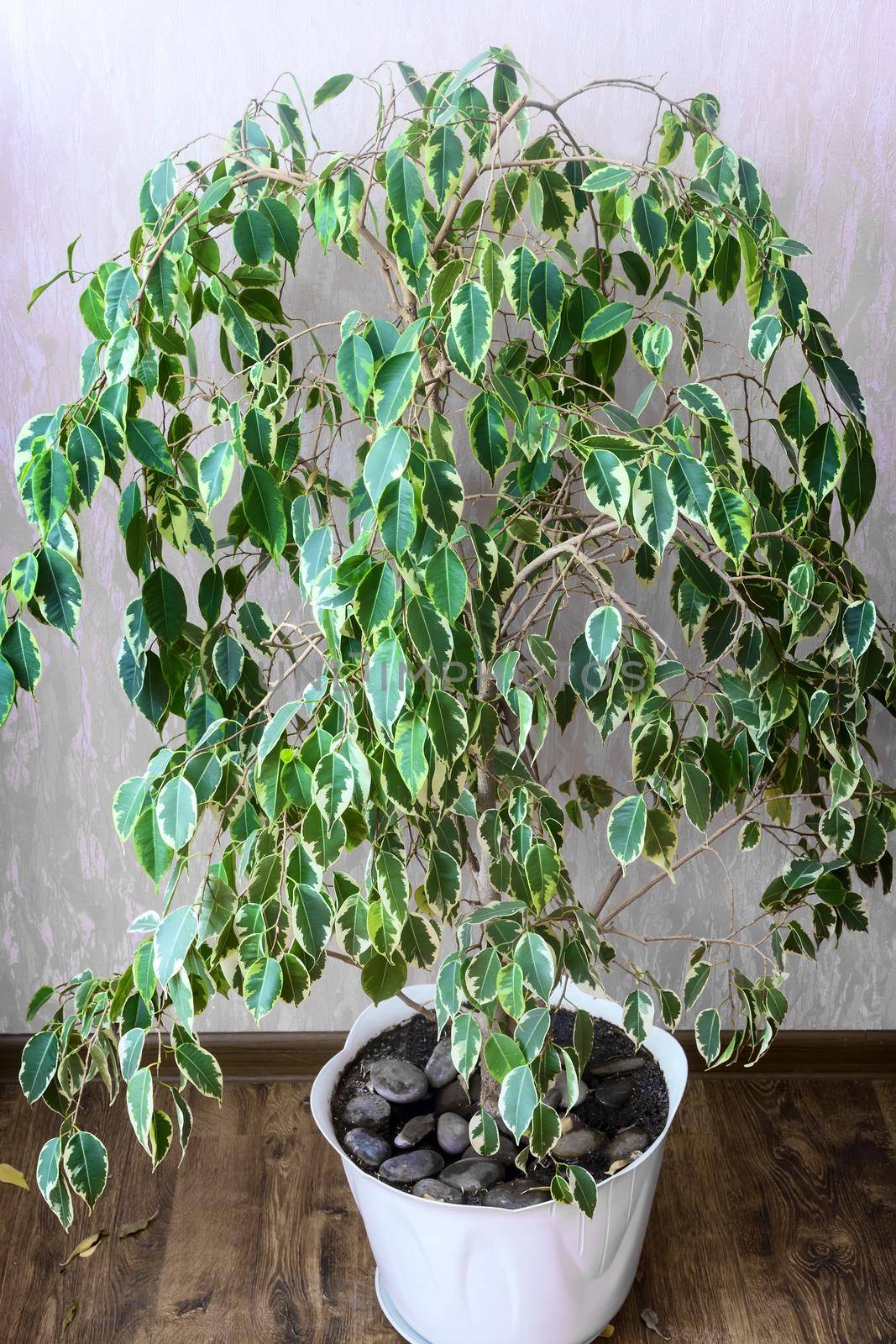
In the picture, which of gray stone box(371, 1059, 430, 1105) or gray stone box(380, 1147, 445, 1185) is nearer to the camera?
gray stone box(380, 1147, 445, 1185)

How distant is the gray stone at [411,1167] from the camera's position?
145cm

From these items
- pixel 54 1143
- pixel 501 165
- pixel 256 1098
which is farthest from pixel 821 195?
pixel 256 1098

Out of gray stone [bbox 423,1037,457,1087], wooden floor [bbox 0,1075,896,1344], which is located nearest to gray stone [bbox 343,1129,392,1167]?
gray stone [bbox 423,1037,457,1087]

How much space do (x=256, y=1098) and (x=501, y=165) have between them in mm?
1495

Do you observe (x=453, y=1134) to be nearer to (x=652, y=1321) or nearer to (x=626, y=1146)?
(x=626, y=1146)

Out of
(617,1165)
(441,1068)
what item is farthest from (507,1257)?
(441,1068)

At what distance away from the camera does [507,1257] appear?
138 cm

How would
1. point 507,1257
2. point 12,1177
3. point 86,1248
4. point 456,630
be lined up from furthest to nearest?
point 12,1177 → point 86,1248 → point 507,1257 → point 456,630

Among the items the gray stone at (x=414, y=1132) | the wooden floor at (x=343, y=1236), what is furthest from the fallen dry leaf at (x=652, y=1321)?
the gray stone at (x=414, y=1132)

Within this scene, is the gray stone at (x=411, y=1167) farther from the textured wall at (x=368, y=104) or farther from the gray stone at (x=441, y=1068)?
the textured wall at (x=368, y=104)

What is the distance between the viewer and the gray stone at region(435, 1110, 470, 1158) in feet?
4.94

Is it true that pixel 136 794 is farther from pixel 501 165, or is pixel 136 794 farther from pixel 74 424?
pixel 501 165

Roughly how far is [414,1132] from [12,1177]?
0.69 metres

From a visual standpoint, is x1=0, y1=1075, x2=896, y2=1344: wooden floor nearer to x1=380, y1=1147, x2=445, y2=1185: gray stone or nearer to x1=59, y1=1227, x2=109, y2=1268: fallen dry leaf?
x1=59, y1=1227, x2=109, y2=1268: fallen dry leaf
